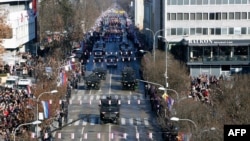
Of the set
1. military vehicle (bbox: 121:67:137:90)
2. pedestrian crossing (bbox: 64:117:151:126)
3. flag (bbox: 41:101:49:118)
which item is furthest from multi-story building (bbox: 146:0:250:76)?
flag (bbox: 41:101:49:118)

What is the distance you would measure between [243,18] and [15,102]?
152 ft

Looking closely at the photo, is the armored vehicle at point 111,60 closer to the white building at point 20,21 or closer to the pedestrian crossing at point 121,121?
the white building at point 20,21

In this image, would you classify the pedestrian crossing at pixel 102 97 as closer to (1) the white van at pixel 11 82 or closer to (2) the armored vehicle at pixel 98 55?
(1) the white van at pixel 11 82

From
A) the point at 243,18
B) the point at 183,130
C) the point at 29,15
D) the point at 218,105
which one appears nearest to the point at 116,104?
the point at 218,105

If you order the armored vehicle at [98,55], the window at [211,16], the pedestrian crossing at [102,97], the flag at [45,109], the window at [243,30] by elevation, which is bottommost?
the pedestrian crossing at [102,97]

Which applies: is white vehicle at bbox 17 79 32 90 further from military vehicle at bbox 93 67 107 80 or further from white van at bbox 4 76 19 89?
military vehicle at bbox 93 67 107 80

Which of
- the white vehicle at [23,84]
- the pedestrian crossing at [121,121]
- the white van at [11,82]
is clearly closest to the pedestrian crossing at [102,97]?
the white vehicle at [23,84]

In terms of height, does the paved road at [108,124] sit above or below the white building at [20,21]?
below

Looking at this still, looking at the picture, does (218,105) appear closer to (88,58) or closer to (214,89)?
(214,89)

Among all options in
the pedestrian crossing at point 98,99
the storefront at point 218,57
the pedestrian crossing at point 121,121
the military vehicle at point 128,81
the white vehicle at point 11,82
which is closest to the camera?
the pedestrian crossing at point 121,121

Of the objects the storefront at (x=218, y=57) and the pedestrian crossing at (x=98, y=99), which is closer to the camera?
the pedestrian crossing at (x=98, y=99)

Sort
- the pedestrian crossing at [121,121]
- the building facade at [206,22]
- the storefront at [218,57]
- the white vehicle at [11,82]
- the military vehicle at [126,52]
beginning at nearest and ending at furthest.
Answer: the pedestrian crossing at [121,121]
the white vehicle at [11,82]
the storefront at [218,57]
the building facade at [206,22]
the military vehicle at [126,52]

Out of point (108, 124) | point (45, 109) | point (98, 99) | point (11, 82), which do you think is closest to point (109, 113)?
point (108, 124)

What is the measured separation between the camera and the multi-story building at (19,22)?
96.6 m
